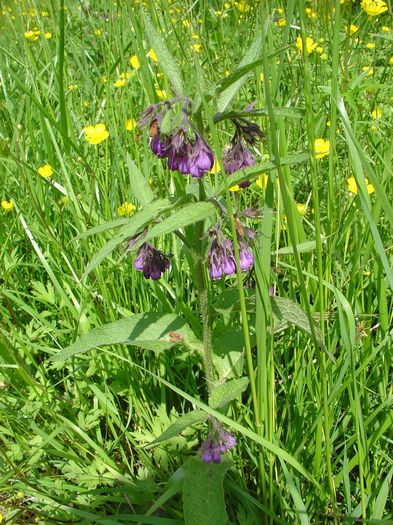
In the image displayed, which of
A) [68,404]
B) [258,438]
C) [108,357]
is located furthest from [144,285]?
[258,438]

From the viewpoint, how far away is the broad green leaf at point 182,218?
96cm

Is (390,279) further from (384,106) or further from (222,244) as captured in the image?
(384,106)

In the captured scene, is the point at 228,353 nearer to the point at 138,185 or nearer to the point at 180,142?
the point at 138,185

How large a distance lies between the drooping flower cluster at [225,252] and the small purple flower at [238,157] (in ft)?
0.55

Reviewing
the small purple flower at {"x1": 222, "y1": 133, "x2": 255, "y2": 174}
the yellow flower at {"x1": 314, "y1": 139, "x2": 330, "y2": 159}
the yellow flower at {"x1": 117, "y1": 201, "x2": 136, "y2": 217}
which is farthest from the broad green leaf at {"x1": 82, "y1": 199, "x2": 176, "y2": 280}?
the yellow flower at {"x1": 314, "y1": 139, "x2": 330, "y2": 159}

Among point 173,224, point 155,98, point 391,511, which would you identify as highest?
point 155,98

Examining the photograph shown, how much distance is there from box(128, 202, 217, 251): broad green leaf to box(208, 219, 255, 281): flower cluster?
0.06 meters

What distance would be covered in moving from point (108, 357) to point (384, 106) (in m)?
2.26

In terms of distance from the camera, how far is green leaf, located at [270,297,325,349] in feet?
3.72

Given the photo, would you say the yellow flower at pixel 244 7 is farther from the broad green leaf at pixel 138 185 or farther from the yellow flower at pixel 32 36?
the broad green leaf at pixel 138 185

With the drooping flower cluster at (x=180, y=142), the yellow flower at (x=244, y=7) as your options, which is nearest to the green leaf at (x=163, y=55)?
the drooping flower cluster at (x=180, y=142)

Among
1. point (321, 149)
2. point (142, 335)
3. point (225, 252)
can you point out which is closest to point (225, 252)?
point (225, 252)

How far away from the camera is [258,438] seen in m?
0.98

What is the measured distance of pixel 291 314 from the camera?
115 cm
